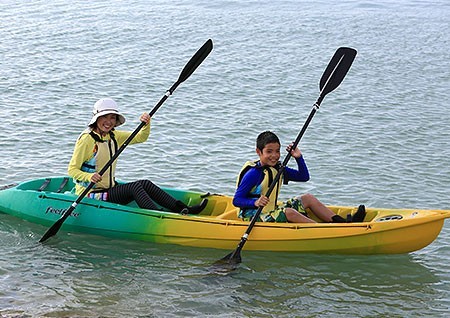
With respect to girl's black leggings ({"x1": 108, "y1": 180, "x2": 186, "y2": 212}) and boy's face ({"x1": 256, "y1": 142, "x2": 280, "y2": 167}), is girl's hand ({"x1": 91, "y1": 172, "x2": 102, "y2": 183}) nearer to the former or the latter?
girl's black leggings ({"x1": 108, "y1": 180, "x2": 186, "y2": 212})

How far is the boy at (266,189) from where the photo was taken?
24.3 ft

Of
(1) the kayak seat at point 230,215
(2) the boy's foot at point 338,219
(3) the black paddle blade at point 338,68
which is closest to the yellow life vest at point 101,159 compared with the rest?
(1) the kayak seat at point 230,215

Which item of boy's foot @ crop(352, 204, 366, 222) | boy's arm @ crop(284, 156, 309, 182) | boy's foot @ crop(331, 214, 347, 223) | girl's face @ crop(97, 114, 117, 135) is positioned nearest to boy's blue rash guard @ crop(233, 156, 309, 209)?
boy's arm @ crop(284, 156, 309, 182)

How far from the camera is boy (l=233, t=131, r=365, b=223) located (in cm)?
742

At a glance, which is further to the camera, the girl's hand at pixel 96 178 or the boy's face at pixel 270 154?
the girl's hand at pixel 96 178

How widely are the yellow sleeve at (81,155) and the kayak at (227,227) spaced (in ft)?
0.79

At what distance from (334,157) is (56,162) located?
3.52 metres

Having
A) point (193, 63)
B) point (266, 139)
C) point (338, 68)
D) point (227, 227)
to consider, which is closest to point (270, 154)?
point (266, 139)

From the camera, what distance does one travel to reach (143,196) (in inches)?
305

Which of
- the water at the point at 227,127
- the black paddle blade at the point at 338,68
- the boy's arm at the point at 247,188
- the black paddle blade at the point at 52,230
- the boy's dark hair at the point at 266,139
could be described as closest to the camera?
the water at the point at 227,127

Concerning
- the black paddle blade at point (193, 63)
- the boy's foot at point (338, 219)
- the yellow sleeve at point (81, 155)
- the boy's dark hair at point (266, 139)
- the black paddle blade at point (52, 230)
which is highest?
the black paddle blade at point (193, 63)

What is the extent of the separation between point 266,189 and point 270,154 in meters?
0.35

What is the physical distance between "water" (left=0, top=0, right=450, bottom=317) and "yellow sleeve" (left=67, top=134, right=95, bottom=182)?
2.14 feet

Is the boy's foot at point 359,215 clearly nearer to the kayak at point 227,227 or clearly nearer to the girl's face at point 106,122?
the kayak at point 227,227
